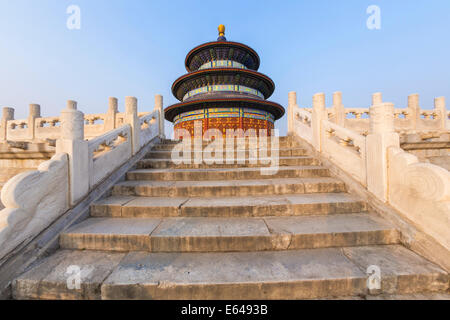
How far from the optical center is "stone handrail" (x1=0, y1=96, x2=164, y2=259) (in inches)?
84.2

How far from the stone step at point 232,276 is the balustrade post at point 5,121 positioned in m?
12.3

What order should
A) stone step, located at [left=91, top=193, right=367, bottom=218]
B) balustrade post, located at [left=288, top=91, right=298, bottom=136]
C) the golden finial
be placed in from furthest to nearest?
the golden finial
balustrade post, located at [left=288, top=91, right=298, bottom=136]
stone step, located at [left=91, top=193, right=367, bottom=218]

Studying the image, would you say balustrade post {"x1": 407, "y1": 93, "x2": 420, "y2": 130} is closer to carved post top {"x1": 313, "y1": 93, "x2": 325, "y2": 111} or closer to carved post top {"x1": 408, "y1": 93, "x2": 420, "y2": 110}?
carved post top {"x1": 408, "y1": 93, "x2": 420, "y2": 110}

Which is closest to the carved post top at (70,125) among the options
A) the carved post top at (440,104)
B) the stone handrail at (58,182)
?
the stone handrail at (58,182)

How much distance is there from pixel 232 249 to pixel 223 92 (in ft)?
39.2

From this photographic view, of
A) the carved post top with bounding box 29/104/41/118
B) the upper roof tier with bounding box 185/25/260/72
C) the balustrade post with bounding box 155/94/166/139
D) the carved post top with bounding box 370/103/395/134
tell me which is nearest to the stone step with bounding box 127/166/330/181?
the carved post top with bounding box 370/103/395/134

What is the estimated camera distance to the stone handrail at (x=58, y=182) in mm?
2139

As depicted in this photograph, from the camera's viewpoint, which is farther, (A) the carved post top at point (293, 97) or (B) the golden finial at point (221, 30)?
(B) the golden finial at point (221, 30)

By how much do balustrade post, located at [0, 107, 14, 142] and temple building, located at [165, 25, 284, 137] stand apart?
27.5 feet

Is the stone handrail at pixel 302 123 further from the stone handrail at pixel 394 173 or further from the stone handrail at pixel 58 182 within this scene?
the stone handrail at pixel 58 182

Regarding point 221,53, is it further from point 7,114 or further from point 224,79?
point 7,114

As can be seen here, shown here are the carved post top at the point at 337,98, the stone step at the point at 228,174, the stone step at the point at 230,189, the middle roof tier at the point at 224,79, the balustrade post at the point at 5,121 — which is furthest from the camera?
the middle roof tier at the point at 224,79

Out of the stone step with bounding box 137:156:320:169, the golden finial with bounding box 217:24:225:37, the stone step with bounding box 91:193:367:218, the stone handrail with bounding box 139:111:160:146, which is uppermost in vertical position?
the golden finial with bounding box 217:24:225:37
